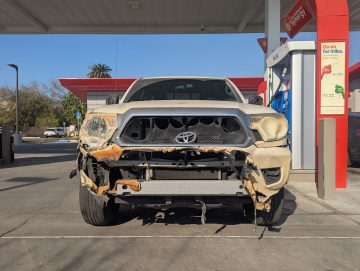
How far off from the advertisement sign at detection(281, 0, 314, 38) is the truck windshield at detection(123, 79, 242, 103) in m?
4.28

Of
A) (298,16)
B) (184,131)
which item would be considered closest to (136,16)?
(298,16)

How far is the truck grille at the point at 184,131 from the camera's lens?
188 inches

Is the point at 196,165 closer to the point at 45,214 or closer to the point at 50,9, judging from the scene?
the point at 45,214

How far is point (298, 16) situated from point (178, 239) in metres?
8.69

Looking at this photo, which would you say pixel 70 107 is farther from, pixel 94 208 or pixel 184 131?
pixel 184 131

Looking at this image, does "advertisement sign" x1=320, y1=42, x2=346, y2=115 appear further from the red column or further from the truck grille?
the truck grille

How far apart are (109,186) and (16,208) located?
2920 mm

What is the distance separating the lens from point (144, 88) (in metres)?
6.78

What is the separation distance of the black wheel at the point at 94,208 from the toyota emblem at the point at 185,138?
1241mm

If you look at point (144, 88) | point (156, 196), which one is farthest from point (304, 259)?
point (144, 88)

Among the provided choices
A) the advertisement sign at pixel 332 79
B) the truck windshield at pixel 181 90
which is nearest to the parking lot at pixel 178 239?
the truck windshield at pixel 181 90

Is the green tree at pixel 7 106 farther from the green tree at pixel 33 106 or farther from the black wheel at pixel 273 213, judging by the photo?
the black wheel at pixel 273 213

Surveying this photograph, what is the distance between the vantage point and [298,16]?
1184 centimetres

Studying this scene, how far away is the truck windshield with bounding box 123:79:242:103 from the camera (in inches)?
259
